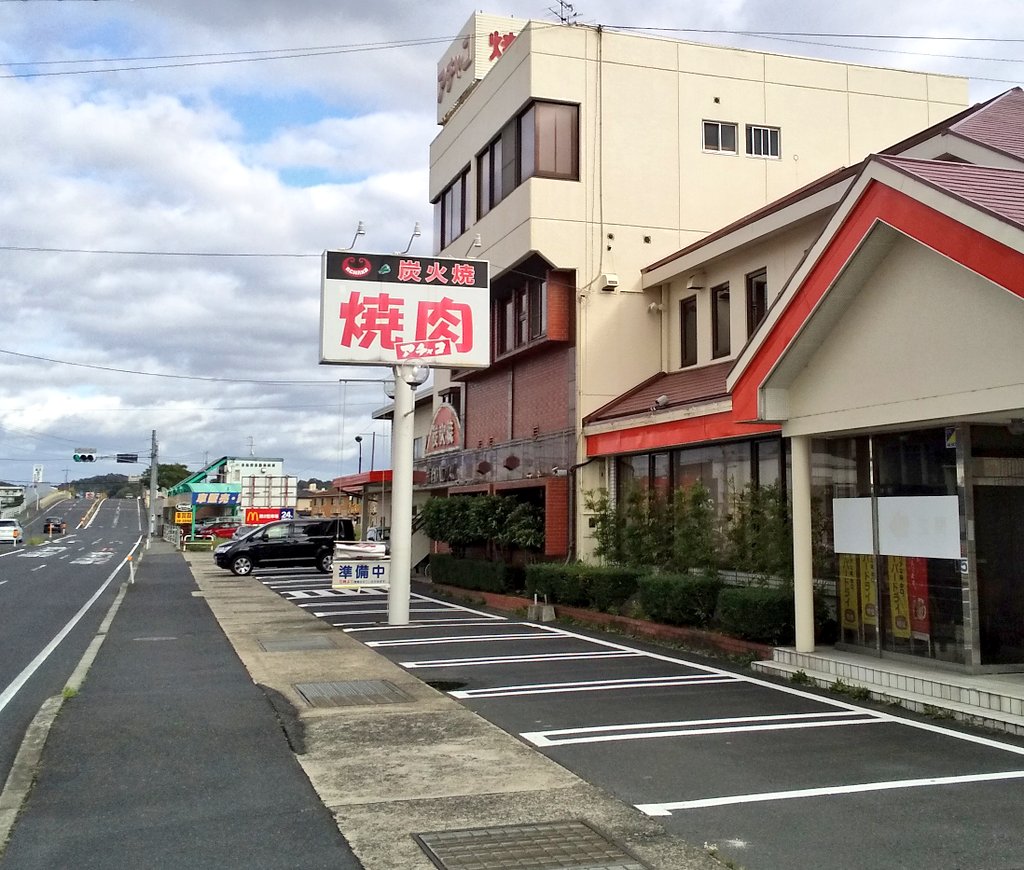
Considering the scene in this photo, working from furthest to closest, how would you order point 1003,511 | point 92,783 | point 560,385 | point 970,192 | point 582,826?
point 560,385
point 1003,511
point 970,192
point 92,783
point 582,826

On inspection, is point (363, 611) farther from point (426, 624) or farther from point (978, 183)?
point (978, 183)

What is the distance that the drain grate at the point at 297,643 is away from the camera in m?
14.9

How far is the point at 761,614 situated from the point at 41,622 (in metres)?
13.9

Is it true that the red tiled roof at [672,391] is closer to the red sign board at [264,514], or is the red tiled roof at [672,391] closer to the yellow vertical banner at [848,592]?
the yellow vertical banner at [848,592]

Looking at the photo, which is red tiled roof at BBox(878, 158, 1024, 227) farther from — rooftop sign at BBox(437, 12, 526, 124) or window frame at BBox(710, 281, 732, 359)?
rooftop sign at BBox(437, 12, 526, 124)

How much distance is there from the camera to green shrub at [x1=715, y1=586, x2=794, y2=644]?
41.1ft

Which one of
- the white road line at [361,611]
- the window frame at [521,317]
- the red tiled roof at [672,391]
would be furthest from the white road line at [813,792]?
the window frame at [521,317]

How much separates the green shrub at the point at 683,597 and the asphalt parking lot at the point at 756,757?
0.88 meters

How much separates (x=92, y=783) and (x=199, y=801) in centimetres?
106

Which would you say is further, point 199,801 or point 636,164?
point 636,164

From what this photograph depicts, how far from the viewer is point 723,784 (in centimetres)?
705

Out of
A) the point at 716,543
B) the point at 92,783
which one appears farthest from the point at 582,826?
the point at 716,543

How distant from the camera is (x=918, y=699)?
9.64 metres

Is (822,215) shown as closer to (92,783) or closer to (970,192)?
(970,192)
